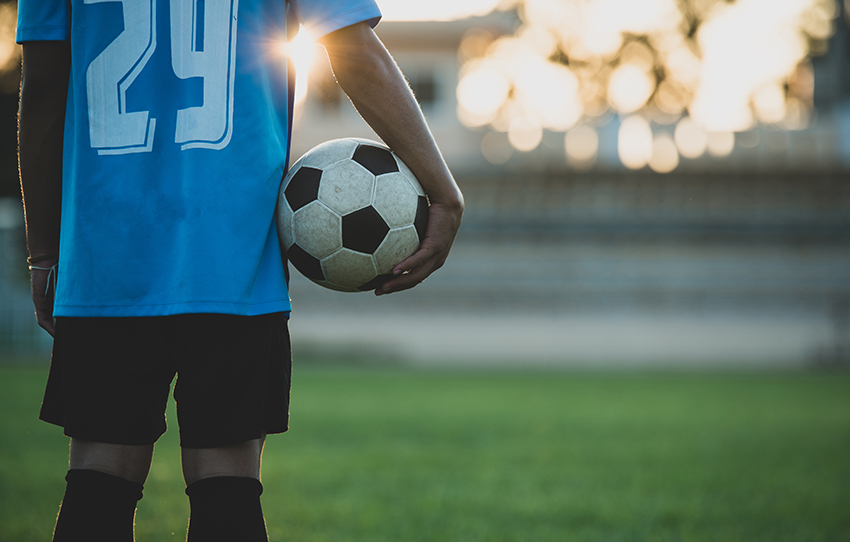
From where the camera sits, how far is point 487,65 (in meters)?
24.5

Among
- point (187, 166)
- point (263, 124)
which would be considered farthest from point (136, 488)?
point (263, 124)

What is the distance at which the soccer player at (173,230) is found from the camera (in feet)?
4.62

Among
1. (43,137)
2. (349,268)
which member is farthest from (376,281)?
(43,137)

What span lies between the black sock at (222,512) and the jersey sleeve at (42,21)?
940 millimetres

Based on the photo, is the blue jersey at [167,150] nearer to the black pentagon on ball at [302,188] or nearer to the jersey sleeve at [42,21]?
the jersey sleeve at [42,21]

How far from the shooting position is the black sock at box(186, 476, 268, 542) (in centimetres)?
138

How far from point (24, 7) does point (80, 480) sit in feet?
3.12

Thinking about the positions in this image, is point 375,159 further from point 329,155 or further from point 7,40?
point 7,40

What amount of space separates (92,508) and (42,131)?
30.6 inches

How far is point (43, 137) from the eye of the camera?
1.54 metres

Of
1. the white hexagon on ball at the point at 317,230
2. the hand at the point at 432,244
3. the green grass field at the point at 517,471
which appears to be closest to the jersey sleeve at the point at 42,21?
the white hexagon on ball at the point at 317,230

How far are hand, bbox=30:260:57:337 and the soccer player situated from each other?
7.0 inches

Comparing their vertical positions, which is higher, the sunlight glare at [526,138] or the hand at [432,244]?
the sunlight glare at [526,138]

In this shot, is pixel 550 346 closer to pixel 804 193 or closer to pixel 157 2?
pixel 804 193
